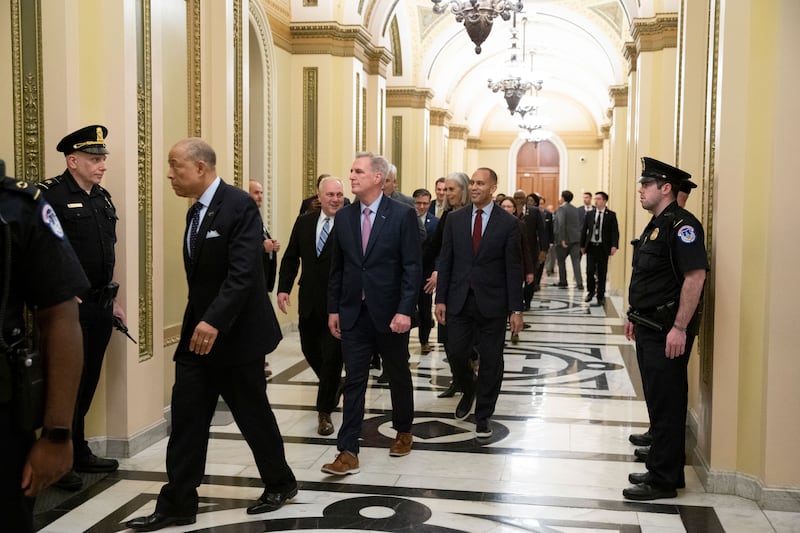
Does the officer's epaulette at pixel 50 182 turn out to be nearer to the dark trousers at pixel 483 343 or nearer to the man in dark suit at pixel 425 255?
the dark trousers at pixel 483 343

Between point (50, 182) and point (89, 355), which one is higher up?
point (50, 182)

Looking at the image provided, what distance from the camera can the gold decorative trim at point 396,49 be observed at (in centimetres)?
1667

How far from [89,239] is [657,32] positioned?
8656mm

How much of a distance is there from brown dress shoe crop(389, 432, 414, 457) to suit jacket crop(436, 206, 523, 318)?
85 cm

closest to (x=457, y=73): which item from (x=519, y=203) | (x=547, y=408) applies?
(x=519, y=203)

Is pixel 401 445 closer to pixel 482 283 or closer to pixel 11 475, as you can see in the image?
pixel 482 283

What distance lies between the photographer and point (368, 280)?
4348 mm

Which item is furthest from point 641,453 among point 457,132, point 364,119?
point 457,132

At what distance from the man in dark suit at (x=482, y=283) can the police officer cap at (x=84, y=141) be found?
7.07 feet

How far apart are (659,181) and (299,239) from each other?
2.33 metres

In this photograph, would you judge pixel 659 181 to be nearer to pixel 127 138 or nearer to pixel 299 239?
pixel 299 239

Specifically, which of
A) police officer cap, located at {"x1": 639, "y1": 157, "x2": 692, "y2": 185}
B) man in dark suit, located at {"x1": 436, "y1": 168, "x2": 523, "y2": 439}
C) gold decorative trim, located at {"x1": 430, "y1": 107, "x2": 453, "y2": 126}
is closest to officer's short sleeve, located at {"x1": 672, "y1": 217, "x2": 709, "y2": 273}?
police officer cap, located at {"x1": 639, "y1": 157, "x2": 692, "y2": 185}

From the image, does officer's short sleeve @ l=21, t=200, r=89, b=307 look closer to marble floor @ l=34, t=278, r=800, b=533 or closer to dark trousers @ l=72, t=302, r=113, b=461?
marble floor @ l=34, t=278, r=800, b=533

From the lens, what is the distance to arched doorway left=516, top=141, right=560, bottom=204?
30.9 m
